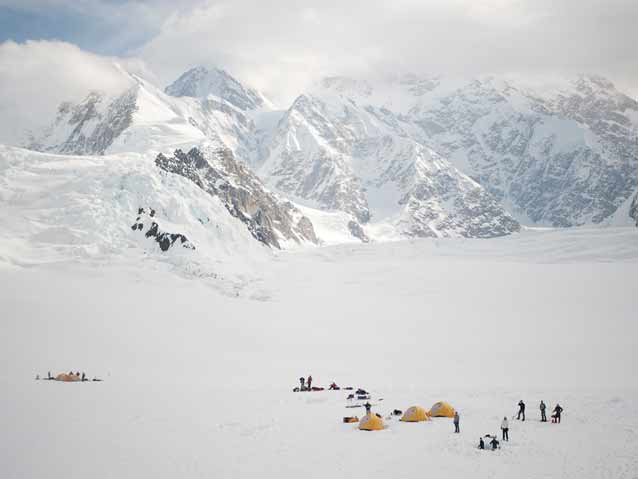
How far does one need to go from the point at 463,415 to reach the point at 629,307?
60.3 meters

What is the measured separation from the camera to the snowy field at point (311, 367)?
30.3m

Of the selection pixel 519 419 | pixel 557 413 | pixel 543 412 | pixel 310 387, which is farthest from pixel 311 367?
pixel 557 413

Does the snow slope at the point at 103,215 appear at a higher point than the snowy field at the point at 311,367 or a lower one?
higher

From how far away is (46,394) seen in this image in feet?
146

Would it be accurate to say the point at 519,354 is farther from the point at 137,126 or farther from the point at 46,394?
the point at 137,126

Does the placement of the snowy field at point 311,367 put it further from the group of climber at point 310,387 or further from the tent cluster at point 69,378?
the tent cluster at point 69,378

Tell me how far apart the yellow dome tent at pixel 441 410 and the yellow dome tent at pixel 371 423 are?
453 cm

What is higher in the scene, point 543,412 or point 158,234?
point 158,234

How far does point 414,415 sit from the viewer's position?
37.8 meters

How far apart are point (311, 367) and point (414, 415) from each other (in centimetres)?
2460

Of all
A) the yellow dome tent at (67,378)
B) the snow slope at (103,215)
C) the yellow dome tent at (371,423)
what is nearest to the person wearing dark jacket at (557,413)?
the yellow dome tent at (371,423)

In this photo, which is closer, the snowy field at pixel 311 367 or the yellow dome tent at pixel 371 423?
the snowy field at pixel 311 367

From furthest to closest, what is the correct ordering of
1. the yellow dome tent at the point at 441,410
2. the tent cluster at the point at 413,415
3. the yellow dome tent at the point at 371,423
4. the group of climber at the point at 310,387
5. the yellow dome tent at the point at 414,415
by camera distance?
the group of climber at the point at 310,387 → the yellow dome tent at the point at 441,410 → the yellow dome tent at the point at 414,415 → the tent cluster at the point at 413,415 → the yellow dome tent at the point at 371,423

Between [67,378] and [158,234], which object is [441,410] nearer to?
[67,378]
